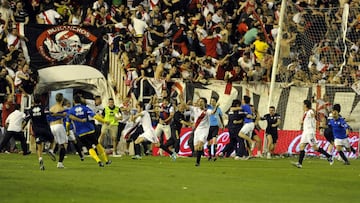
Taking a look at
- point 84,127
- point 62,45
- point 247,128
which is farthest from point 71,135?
point 247,128

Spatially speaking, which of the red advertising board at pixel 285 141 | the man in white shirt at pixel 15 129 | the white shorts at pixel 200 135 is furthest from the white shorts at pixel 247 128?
the man in white shirt at pixel 15 129

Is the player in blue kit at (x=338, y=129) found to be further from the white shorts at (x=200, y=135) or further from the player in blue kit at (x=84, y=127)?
the player in blue kit at (x=84, y=127)

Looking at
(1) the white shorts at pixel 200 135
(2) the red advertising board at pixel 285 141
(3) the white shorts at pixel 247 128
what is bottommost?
(2) the red advertising board at pixel 285 141

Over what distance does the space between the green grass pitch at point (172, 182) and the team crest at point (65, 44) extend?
6825 millimetres

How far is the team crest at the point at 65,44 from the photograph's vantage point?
36000mm

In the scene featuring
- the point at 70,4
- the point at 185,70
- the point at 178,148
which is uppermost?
the point at 70,4

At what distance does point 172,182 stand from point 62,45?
51.7ft

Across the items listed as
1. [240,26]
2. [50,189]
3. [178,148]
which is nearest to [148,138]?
[178,148]

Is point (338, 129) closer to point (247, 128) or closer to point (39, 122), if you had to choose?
point (247, 128)

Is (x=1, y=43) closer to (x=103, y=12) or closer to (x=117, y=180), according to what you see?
(x=103, y=12)

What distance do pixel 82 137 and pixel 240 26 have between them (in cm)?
1463

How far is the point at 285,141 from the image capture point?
123 ft

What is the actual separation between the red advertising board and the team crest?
4634 mm

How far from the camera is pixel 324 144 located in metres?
37.5
